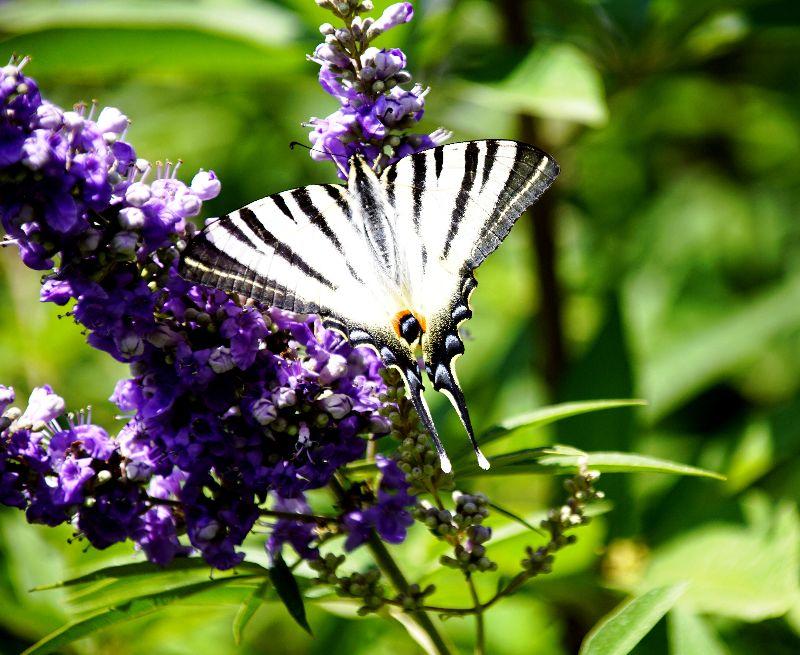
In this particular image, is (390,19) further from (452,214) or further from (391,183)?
(452,214)

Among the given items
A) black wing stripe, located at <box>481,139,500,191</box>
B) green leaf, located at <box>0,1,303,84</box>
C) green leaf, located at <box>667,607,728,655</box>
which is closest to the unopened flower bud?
black wing stripe, located at <box>481,139,500,191</box>

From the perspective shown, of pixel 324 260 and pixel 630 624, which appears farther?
pixel 324 260

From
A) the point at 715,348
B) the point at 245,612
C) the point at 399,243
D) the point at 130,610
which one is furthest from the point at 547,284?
the point at 130,610

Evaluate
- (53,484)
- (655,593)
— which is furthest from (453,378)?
(53,484)

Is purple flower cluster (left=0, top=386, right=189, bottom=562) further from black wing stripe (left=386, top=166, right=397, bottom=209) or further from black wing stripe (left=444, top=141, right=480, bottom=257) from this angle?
black wing stripe (left=444, top=141, right=480, bottom=257)

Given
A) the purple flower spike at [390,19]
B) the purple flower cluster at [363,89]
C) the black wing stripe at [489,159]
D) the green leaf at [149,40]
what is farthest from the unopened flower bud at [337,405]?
the green leaf at [149,40]

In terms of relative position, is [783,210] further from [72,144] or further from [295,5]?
[72,144]
